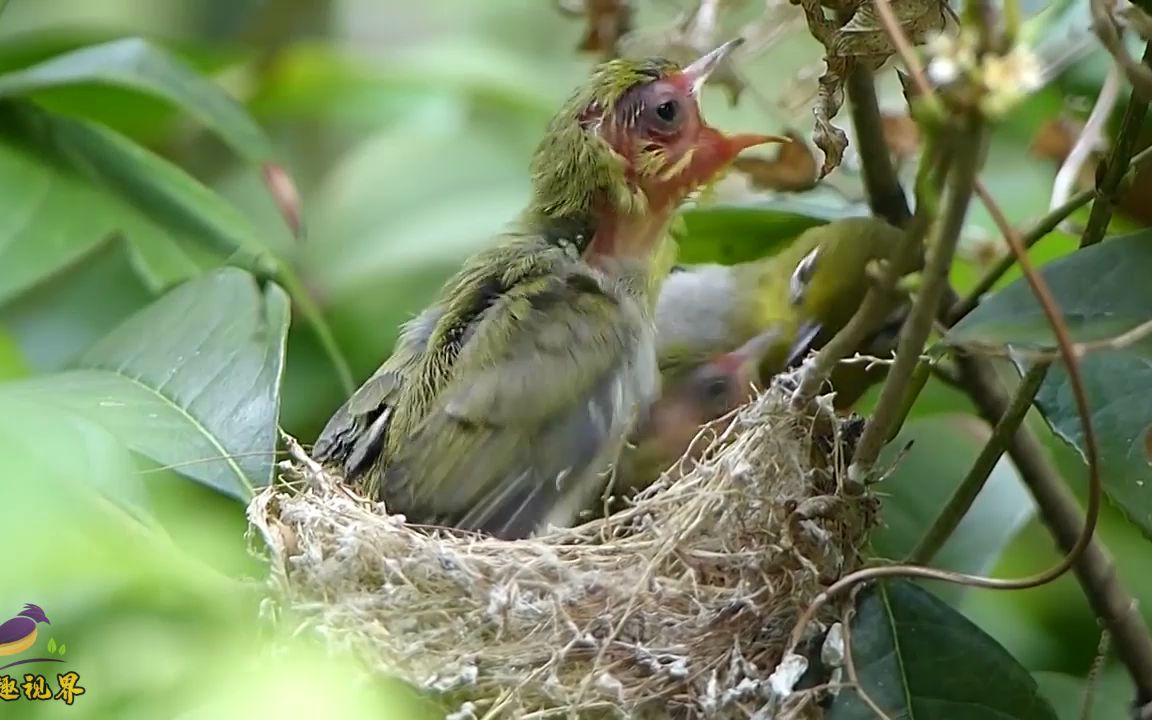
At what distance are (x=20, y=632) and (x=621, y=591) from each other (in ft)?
1.47

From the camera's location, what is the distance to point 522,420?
43.2 inches

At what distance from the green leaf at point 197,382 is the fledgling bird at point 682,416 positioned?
0.39 metres

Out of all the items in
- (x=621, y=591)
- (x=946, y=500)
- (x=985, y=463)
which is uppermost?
(x=985, y=463)

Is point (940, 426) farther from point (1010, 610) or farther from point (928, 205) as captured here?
point (928, 205)

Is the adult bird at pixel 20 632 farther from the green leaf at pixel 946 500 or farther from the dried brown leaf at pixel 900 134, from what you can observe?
the dried brown leaf at pixel 900 134

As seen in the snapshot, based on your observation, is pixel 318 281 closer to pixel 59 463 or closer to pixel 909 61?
pixel 59 463

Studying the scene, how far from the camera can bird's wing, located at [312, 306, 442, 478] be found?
117cm

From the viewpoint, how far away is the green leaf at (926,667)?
85cm

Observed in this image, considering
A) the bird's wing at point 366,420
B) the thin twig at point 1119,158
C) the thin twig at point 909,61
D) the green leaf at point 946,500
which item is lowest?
the green leaf at point 946,500

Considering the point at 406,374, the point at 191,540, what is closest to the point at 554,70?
the point at 406,374

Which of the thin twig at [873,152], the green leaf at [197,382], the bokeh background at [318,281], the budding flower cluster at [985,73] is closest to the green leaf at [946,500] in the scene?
the bokeh background at [318,281]

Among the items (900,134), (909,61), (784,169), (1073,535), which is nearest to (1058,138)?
(900,134)

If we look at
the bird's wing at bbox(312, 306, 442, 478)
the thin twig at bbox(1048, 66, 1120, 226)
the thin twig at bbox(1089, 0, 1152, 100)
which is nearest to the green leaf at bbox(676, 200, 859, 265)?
the thin twig at bbox(1048, 66, 1120, 226)

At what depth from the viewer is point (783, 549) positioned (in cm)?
93
